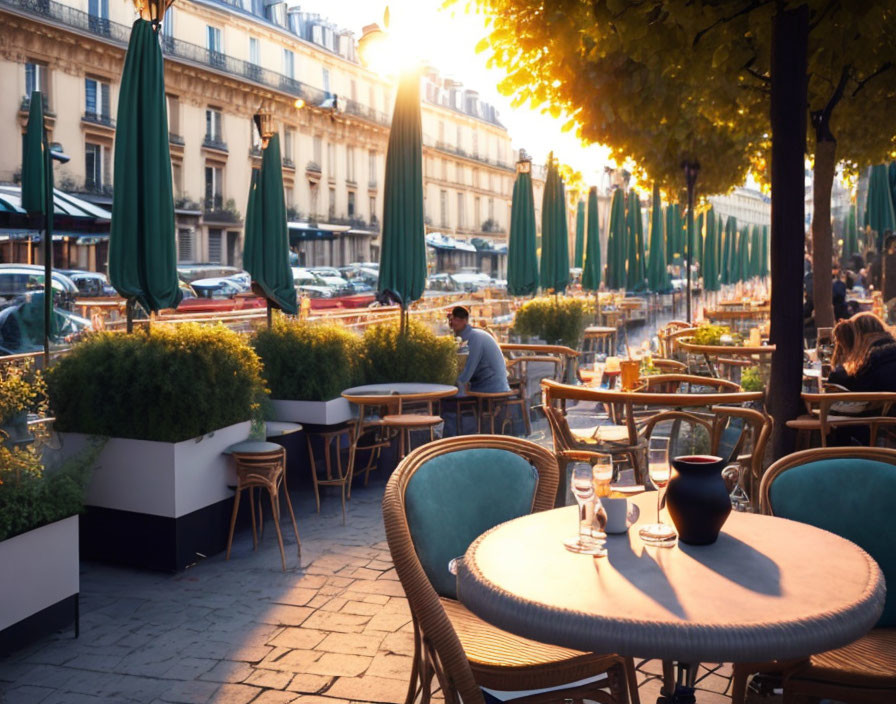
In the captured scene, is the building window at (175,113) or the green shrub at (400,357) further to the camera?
the building window at (175,113)

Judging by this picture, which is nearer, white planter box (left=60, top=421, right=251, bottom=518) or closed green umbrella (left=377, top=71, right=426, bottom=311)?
white planter box (left=60, top=421, right=251, bottom=518)

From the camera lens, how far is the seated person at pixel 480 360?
7602 millimetres

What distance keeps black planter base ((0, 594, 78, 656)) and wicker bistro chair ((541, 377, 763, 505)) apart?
2.34 m

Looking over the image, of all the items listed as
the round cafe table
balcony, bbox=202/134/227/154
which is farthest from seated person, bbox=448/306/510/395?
balcony, bbox=202/134/227/154

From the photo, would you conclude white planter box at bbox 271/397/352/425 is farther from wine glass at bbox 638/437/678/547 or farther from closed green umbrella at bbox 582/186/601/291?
closed green umbrella at bbox 582/186/601/291

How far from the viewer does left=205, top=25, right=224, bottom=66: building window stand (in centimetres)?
3384

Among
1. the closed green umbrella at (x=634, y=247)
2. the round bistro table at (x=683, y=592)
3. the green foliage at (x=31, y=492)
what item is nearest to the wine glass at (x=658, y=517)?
the round bistro table at (x=683, y=592)

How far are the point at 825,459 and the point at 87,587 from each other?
343 cm

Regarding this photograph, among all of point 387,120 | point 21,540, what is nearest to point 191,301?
point 21,540

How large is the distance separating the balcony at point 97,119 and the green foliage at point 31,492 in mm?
27212

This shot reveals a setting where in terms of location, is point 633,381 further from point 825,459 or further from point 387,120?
point 387,120

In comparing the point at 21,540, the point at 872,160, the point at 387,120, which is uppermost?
the point at 387,120

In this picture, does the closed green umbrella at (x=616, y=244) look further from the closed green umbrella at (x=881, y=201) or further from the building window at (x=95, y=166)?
the building window at (x=95, y=166)

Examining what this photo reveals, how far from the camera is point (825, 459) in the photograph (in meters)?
2.58
